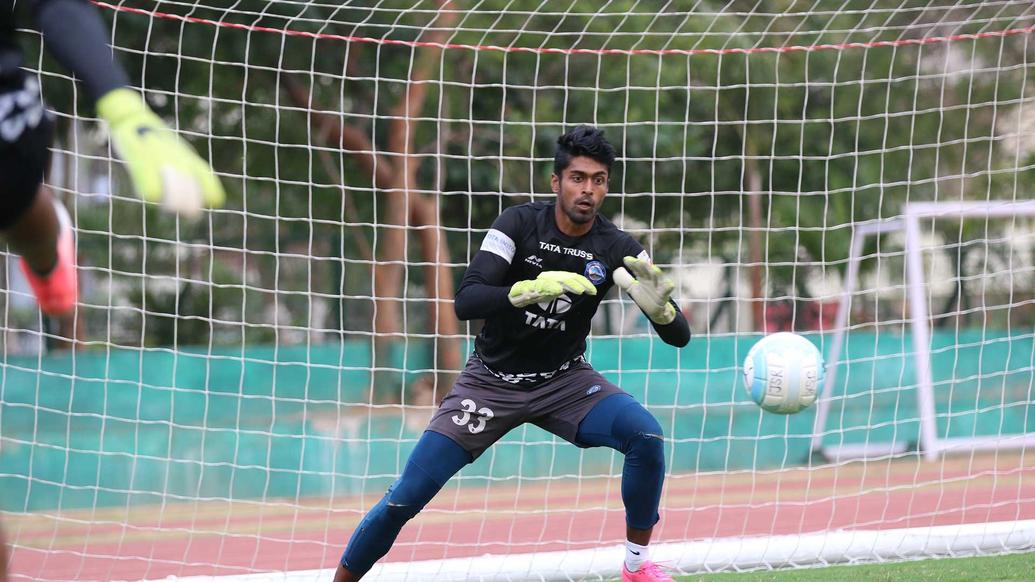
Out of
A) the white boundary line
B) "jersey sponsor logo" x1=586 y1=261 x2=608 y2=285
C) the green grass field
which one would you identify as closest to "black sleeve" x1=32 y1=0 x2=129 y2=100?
"jersey sponsor logo" x1=586 y1=261 x2=608 y2=285

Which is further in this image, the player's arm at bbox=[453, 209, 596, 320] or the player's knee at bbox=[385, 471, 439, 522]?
the player's knee at bbox=[385, 471, 439, 522]

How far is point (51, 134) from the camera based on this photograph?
268 centimetres

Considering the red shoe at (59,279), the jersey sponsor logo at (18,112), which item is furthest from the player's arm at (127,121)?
the red shoe at (59,279)

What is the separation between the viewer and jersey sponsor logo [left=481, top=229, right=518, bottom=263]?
16.5 feet

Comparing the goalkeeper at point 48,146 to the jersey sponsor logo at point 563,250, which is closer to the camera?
the goalkeeper at point 48,146

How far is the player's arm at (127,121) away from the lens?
207 centimetres

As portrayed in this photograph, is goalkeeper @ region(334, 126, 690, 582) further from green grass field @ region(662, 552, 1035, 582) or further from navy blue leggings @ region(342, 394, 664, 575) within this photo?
green grass field @ region(662, 552, 1035, 582)

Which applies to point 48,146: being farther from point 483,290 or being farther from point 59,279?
point 483,290

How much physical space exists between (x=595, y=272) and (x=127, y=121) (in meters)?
3.12

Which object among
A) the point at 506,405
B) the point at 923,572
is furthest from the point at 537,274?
the point at 923,572

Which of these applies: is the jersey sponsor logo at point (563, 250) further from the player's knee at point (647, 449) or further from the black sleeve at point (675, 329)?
the player's knee at point (647, 449)

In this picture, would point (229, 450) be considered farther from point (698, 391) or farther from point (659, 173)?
point (659, 173)

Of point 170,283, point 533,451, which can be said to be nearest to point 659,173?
point 533,451

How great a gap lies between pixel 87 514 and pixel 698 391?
20.2ft
